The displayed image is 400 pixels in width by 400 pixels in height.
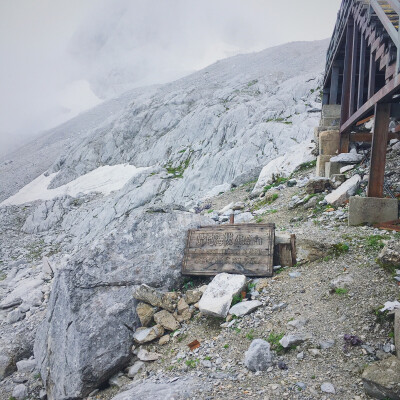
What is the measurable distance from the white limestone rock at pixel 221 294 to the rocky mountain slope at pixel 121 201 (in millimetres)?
1306

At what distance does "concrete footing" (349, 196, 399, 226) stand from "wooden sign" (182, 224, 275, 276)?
7.48 feet

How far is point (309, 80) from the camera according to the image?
4625cm

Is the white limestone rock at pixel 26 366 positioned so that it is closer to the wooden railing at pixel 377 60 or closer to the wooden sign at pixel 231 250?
the wooden sign at pixel 231 250

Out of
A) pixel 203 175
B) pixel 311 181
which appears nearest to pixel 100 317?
pixel 311 181

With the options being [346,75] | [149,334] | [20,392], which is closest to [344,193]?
[346,75]

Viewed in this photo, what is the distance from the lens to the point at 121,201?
33.0 metres

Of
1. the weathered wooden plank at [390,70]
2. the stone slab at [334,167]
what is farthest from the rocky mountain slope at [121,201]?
the weathered wooden plank at [390,70]

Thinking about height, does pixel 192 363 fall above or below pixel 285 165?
below

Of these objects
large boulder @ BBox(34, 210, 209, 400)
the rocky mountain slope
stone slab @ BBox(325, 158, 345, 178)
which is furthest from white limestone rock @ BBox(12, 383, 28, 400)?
stone slab @ BBox(325, 158, 345, 178)

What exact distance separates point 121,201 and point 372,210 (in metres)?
28.8

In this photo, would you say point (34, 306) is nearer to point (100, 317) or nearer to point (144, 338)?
point (100, 317)

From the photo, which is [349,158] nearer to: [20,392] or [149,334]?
[149,334]

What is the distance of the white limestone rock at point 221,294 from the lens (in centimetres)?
577

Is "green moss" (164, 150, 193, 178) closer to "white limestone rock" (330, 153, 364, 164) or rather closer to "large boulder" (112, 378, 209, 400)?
"white limestone rock" (330, 153, 364, 164)
